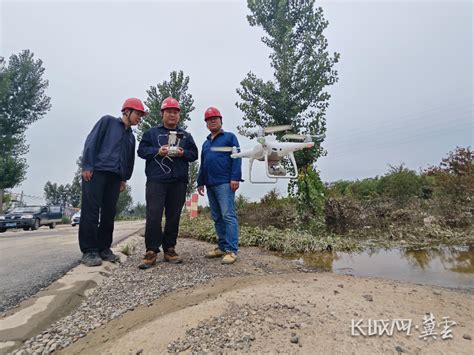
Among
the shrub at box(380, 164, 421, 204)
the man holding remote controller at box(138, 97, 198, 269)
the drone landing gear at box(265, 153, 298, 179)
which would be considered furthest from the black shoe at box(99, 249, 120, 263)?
the shrub at box(380, 164, 421, 204)

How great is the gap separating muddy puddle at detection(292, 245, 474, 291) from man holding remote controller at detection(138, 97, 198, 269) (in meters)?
1.72

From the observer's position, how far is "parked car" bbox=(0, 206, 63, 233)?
13.5m

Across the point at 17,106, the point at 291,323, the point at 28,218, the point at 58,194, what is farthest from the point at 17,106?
the point at 58,194

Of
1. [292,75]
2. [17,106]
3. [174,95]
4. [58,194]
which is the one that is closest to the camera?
[292,75]

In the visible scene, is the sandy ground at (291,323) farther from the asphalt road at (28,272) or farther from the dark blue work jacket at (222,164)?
the dark blue work jacket at (222,164)

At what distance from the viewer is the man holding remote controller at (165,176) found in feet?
10.8

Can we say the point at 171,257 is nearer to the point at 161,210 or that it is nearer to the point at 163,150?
the point at 161,210

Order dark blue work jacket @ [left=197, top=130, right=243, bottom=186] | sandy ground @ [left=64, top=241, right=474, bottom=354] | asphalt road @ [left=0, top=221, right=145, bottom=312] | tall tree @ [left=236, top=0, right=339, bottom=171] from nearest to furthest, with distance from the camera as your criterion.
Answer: sandy ground @ [left=64, top=241, right=474, bottom=354]
asphalt road @ [left=0, top=221, right=145, bottom=312]
dark blue work jacket @ [left=197, top=130, right=243, bottom=186]
tall tree @ [left=236, top=0, right=339, bottom=171]

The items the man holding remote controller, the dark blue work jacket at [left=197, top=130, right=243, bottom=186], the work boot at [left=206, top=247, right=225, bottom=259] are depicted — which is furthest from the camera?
the work boot at [left=206, top=247, right=225, bottom=259]

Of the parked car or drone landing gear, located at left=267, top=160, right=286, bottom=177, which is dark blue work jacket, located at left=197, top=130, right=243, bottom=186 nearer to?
drone landing gear, located at left=267, top=160, right=286, bottom=177

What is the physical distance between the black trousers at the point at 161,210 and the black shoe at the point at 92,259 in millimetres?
503

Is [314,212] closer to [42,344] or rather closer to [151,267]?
[151,267]

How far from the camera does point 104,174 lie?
329 cm

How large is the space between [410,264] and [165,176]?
3093 mm
